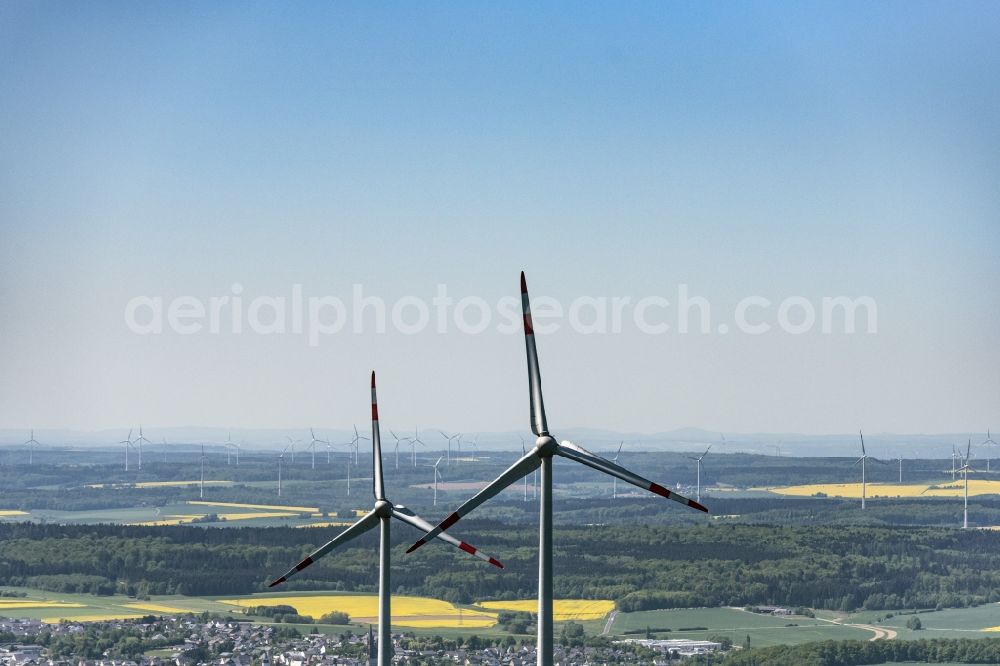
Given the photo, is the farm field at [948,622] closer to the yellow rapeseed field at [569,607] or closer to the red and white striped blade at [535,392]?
the yellow rapeseed field at [569,607]

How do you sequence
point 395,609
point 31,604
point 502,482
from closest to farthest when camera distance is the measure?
point 502,482, point 395,609, point 31,604

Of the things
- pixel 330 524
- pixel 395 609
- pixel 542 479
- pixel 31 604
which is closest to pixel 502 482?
pixel 542 479

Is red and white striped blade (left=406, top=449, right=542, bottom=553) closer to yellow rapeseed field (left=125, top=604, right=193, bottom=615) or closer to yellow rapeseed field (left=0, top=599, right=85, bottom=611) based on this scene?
yellow rapeseed field (left=125, top=604, right=193, bottom=615)

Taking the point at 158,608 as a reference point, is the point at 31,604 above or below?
above

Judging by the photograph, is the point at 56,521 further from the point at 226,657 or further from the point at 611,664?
the point at 611,664

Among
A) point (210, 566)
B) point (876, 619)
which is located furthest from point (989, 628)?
point (210, 566)

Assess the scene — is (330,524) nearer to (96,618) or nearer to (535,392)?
(96,618)
